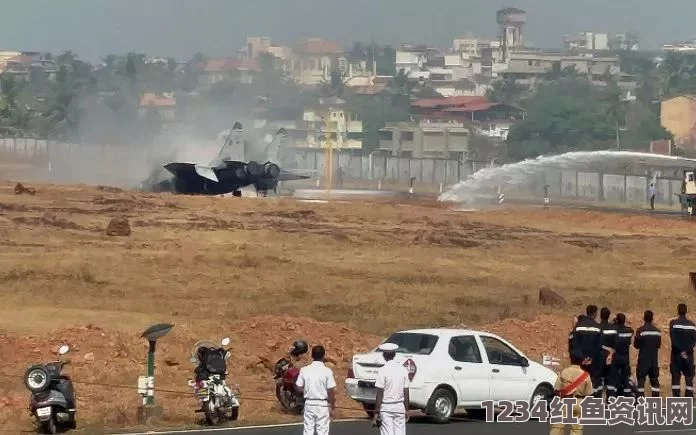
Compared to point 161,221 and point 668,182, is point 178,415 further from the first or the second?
point 668,182

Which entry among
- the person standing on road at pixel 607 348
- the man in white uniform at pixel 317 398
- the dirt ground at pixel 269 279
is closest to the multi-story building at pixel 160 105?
the dirt ground at pixel 269 279

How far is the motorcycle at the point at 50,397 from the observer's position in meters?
20.8

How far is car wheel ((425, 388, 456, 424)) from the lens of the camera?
22700mm

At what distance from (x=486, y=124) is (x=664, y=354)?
457ft

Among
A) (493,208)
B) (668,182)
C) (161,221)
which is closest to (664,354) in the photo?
(161,221)

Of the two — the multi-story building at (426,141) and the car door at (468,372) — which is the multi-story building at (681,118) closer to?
the multi-story building at (426,141)

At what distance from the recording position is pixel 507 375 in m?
23.6

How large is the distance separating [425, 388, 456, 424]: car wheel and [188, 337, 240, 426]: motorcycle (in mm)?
3225

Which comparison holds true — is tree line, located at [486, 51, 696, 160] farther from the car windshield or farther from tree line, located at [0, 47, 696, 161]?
the car windshield

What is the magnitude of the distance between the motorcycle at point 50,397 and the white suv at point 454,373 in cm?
447

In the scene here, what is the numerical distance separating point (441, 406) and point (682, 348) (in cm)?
475

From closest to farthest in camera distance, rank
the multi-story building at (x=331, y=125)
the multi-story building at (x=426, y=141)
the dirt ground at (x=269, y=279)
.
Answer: the dirt ground at (x=269, y=279) → the multi-story building at (x=331, y=125) → the multi-story building at (x=426, y=141)

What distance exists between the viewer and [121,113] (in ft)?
373

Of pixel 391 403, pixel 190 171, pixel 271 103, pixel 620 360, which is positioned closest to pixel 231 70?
pixel 271 103
